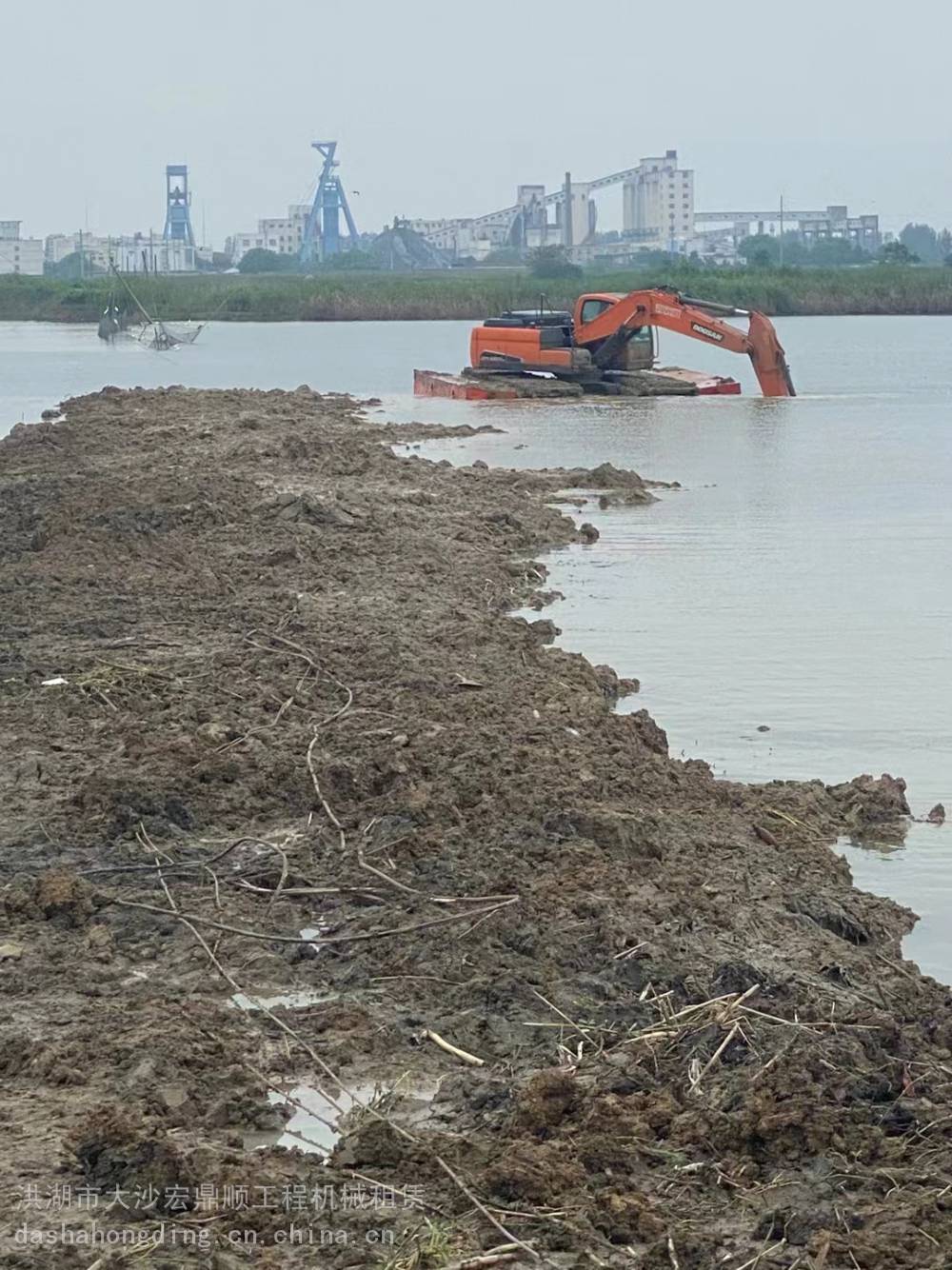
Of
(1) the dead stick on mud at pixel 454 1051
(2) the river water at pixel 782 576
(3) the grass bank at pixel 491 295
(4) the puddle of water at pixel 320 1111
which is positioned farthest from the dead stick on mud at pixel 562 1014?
(3) the grass bank at pixel 491 295

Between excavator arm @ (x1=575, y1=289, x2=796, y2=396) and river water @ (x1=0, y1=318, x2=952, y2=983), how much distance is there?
0.75 metres

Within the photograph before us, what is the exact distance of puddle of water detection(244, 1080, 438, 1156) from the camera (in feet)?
15.2

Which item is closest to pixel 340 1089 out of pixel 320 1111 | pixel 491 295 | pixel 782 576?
pixel 320 1111

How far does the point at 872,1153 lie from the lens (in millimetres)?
4367

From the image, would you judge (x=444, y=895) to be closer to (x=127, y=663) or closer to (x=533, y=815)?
(x=533, y=815)

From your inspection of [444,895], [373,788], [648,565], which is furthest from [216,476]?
[444,895]

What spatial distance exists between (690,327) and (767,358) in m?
1.59

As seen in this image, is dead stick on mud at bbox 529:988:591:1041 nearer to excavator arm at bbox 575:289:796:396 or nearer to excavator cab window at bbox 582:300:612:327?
excavator arm at bbox 575:289:796:396

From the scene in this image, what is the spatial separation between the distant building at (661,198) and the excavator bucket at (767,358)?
153 metres

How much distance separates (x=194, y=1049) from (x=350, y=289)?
80.8 metres

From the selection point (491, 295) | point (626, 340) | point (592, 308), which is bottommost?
point (626, 340)

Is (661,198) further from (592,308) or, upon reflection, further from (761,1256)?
(761,1256)

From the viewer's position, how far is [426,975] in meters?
5.59

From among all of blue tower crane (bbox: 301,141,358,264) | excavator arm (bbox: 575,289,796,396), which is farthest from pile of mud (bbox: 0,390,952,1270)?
blue tower crane (bbox: 301,141,358,264)
